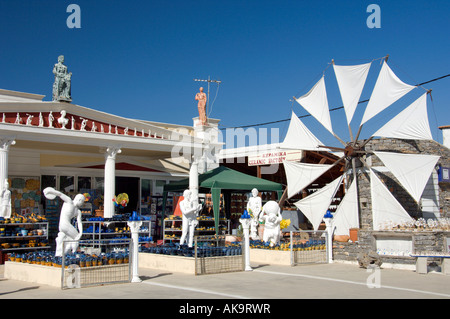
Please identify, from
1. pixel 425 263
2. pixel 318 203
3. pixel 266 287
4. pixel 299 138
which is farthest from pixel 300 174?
pixel 266 287

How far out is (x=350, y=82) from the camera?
24.6 meters

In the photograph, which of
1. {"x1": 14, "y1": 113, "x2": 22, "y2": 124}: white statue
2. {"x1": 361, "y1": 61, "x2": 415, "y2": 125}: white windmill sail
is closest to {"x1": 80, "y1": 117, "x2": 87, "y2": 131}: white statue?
{"x1": 14, "y1": 113, "x2": 22, "y2": 124}: white statue

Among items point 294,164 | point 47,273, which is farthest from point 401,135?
point 47,273

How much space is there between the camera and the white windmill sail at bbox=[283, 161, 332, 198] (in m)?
Answer: 25.0

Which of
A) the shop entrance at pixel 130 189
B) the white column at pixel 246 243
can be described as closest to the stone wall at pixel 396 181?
the white column at pixel 246 243

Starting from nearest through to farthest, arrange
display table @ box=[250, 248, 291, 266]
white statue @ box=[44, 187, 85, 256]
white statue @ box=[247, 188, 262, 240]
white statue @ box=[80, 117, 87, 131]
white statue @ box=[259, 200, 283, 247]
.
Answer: white statue @ box=[44, 187, 85, 256] < display table @ box=[250, 248, 291, 266] < white statue @ box=[259, 200, 283, 247] < white statue @ box=[80, 117, 87, 131] < white statue @ box=[247, 188, 262, 240]

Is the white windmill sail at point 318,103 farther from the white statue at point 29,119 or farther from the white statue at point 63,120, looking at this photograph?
Answer: the white statue at point 29,119

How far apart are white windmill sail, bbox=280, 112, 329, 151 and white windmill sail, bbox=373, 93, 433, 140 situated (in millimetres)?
4073

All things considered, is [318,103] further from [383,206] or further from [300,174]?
[383,206]

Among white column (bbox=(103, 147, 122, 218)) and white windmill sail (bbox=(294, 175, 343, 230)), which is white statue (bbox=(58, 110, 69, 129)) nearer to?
white column (bbox=(103, 147, 122, 218))

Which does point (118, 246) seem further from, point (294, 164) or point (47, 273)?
point (294, 164)

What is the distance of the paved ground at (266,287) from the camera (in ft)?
35.2

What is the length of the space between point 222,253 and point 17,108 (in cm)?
1069

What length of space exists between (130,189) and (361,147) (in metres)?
12.3
